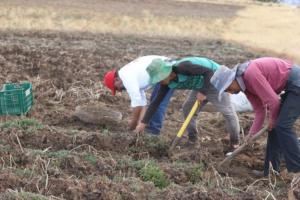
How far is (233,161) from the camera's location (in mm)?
7121

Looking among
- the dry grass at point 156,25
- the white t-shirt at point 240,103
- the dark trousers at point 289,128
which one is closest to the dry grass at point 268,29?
the dry grass at point 156,25

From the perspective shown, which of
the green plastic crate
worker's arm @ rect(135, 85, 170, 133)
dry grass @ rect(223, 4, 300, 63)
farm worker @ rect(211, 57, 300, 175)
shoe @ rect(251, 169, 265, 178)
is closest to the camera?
farm worker @ rect(211, 57, 300, 175)

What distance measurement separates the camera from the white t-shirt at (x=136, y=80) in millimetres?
6809

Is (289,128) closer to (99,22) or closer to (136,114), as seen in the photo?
(136,114)

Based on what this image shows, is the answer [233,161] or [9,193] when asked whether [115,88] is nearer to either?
[233,161]

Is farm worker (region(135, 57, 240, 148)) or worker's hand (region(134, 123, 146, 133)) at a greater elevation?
farm worker (region(135, 57, 240, 148))

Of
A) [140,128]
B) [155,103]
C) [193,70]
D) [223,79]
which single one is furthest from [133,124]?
[223,79]

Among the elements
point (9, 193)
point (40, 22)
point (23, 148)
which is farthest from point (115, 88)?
→ point (40, 22)

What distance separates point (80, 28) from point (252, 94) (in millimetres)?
16699

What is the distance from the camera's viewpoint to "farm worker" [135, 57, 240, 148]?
642 cm

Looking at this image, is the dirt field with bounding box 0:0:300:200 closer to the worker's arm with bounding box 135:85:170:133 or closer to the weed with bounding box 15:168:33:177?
the weed with bounding box 15:168:33:177

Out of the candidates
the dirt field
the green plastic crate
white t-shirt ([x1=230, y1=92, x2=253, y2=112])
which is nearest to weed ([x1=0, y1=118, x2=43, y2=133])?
the dirt field

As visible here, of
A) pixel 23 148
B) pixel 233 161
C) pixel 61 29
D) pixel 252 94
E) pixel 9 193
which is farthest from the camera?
pixel 61 29

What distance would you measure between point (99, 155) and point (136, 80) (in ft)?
3.30
